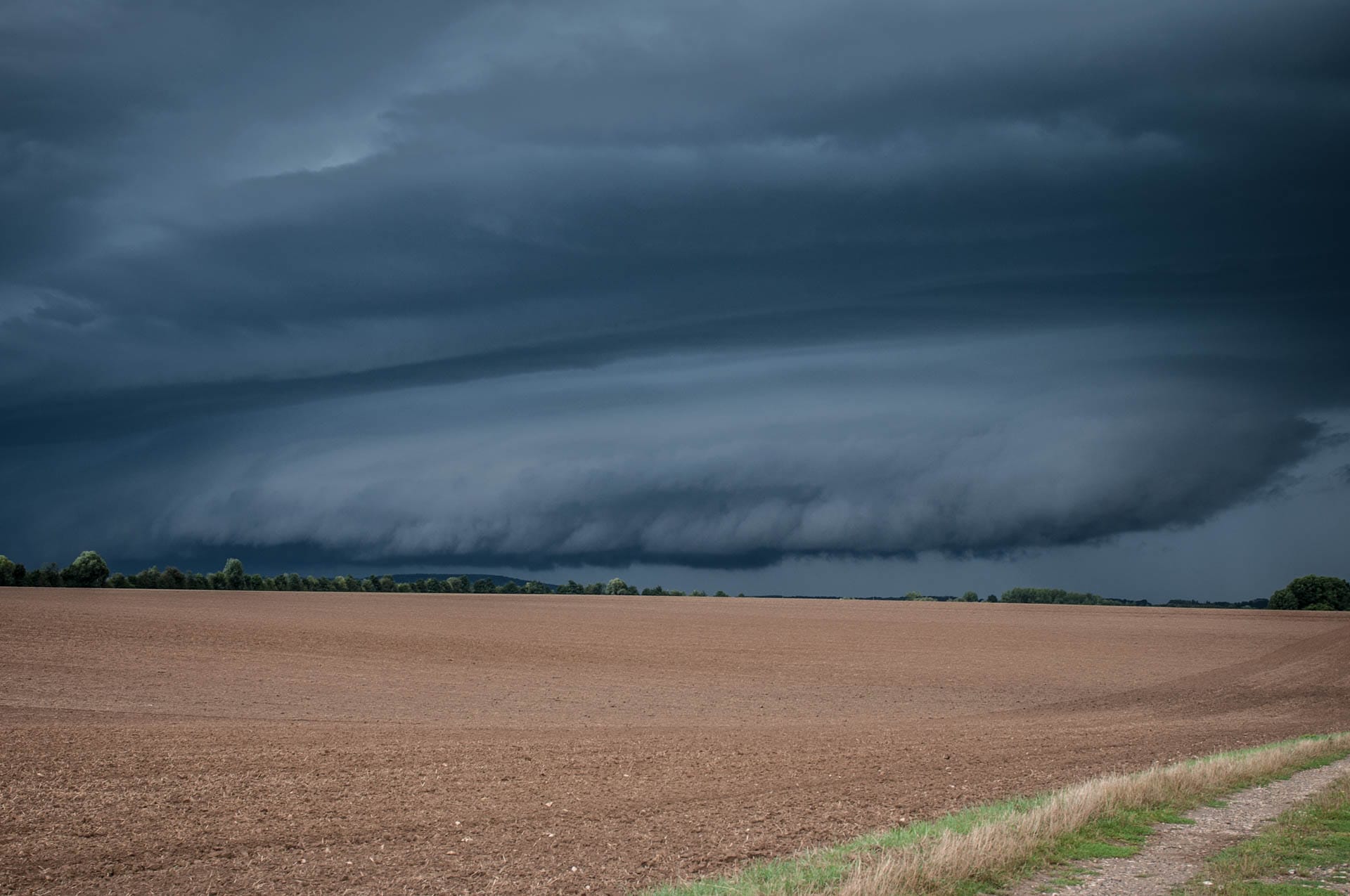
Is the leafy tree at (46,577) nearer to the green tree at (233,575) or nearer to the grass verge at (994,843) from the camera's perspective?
the green tree at (233,575)

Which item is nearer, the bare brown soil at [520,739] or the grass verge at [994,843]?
the grass verge at [994,843]

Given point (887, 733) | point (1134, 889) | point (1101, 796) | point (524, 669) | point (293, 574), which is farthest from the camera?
point (293, 574)

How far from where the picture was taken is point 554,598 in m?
150

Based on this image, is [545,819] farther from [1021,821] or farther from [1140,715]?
[1140,715]

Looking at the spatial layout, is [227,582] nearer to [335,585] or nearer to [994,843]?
[335,585]

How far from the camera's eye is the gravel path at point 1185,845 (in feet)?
35.4

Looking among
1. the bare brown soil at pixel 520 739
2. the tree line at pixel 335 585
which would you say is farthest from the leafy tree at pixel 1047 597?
the bare brown soil at pixel 520 739

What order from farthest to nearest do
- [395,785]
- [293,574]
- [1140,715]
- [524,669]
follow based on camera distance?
1. [293,574]
2. [524,669]
3. [1140,715]
4. [395,785]

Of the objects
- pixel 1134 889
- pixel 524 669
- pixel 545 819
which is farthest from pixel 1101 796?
pixel 524 669

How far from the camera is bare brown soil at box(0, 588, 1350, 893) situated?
1308 cm

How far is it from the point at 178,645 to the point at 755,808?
44.0 m

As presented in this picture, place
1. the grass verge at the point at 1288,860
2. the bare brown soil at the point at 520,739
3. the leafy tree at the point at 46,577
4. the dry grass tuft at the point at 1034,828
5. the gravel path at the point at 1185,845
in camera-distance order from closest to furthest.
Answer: the dry grass tuft at the point at 1034,828 → the grass verge at the point at 1288,860 → the gravel path at the point at 1185,845 → the bare brown soil at the point at 520,739 → the leafy tree at the point at 46,577

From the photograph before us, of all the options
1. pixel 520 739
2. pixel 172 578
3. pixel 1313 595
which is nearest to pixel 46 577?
pixel 172 578

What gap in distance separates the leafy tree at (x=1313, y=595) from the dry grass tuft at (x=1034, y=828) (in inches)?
5901
